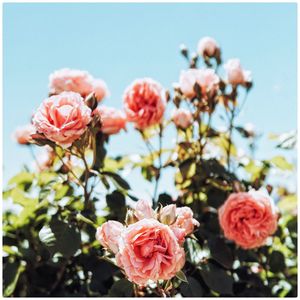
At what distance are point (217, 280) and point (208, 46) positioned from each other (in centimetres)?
70

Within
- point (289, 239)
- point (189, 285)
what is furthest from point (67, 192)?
point (289, 239)

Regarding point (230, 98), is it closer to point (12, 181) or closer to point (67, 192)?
point (67, 192)

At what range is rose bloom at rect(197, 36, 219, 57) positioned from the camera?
1619 millimetres

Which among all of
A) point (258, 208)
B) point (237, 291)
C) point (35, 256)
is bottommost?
point (237, 291)

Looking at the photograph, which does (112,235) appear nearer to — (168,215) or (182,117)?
(168,215)

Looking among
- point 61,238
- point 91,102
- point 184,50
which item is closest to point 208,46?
point 184,50

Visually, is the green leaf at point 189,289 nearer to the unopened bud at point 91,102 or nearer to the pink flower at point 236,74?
the unopened bud at point 91,102

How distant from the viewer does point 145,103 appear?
1504mm

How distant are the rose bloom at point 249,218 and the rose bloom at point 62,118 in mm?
488

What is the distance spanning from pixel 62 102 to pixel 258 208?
57 centimetres

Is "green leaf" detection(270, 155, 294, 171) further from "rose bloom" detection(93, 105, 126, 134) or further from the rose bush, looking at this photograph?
"rose bloom" detection(93, 105, 126, 134)

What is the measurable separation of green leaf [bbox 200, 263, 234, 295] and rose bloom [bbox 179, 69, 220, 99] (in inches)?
19.2

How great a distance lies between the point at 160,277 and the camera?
82cm

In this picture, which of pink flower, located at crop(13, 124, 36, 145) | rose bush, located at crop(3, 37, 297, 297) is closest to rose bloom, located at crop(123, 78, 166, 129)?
rose bush, located at crop(3, 37, 297, 297)
